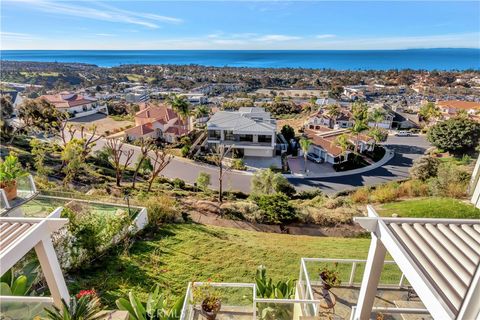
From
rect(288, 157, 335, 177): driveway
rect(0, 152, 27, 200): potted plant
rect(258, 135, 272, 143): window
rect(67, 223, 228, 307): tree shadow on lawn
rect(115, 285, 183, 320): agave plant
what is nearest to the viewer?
rect(115, 285, 183, 320): agave plant

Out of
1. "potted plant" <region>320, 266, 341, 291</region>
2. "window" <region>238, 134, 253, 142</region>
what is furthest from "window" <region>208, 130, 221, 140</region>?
"potted plant" <region>320, 266, 341, 291</region>

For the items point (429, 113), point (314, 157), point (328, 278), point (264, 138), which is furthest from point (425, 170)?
point (429, 113)

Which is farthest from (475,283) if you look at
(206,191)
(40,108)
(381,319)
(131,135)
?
(40,108)

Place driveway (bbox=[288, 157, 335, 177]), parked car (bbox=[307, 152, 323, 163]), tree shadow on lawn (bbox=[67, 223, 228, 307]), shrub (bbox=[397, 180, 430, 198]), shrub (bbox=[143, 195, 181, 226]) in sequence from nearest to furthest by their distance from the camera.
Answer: tree shadow on lawn (bbox=[67, 223, 228, 307]) → shrub (bbox=[143, 195, 181, 226]) → shrub (bbox=[397, 180, 430, 198]) → driveway (bbox=[288, 157, 335, 177]) → parked car (bbox=[307, 152, 323, 163])

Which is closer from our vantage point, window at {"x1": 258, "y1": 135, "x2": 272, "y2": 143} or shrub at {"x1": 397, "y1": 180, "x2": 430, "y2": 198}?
shrub at {"x1": 397, "y1": 180, "x2": 430, "y2": 198}

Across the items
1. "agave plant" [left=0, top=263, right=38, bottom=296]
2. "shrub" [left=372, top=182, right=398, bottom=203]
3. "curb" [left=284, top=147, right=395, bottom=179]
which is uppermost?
"agave plant" [left=0, top=263, right=38, bottom=296]

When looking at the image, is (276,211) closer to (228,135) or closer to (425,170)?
(425,170)

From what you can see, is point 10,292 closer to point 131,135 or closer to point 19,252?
point 19,252

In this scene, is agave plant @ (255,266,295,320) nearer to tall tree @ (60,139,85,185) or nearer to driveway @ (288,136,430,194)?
tall tree @ (60,139,85,185)

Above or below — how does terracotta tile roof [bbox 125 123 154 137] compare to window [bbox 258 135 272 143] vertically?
below
